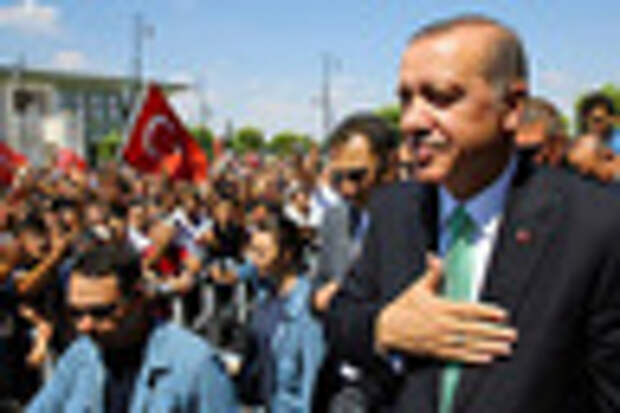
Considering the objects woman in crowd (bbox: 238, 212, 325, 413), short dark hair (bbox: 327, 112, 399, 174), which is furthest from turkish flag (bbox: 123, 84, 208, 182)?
short dark hair (bbox: 327, 112, 399, 174)

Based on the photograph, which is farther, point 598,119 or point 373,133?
point 598,119

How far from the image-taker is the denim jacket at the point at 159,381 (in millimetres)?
2652

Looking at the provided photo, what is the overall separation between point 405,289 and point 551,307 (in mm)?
282

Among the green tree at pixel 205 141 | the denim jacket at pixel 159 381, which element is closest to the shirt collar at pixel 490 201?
the denim jacket at pixel 159 381

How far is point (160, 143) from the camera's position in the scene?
888 centimetres

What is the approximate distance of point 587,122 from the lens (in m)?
5.30

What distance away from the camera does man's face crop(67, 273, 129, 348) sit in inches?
107

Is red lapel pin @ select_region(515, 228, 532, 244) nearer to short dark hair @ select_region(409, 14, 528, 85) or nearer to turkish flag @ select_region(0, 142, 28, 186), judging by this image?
short dark hair @ select_region(409, 14, 528, 85)

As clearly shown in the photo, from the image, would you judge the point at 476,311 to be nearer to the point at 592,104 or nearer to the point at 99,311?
the point at 99,311

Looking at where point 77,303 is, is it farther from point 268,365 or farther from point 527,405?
point 527,405

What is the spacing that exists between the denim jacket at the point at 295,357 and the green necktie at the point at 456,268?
2.35 m

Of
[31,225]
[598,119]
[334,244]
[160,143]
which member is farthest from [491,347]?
[160,143]

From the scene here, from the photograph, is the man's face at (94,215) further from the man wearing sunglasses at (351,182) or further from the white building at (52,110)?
the white building at (52,110)

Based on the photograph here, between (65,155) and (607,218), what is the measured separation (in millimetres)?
17026
